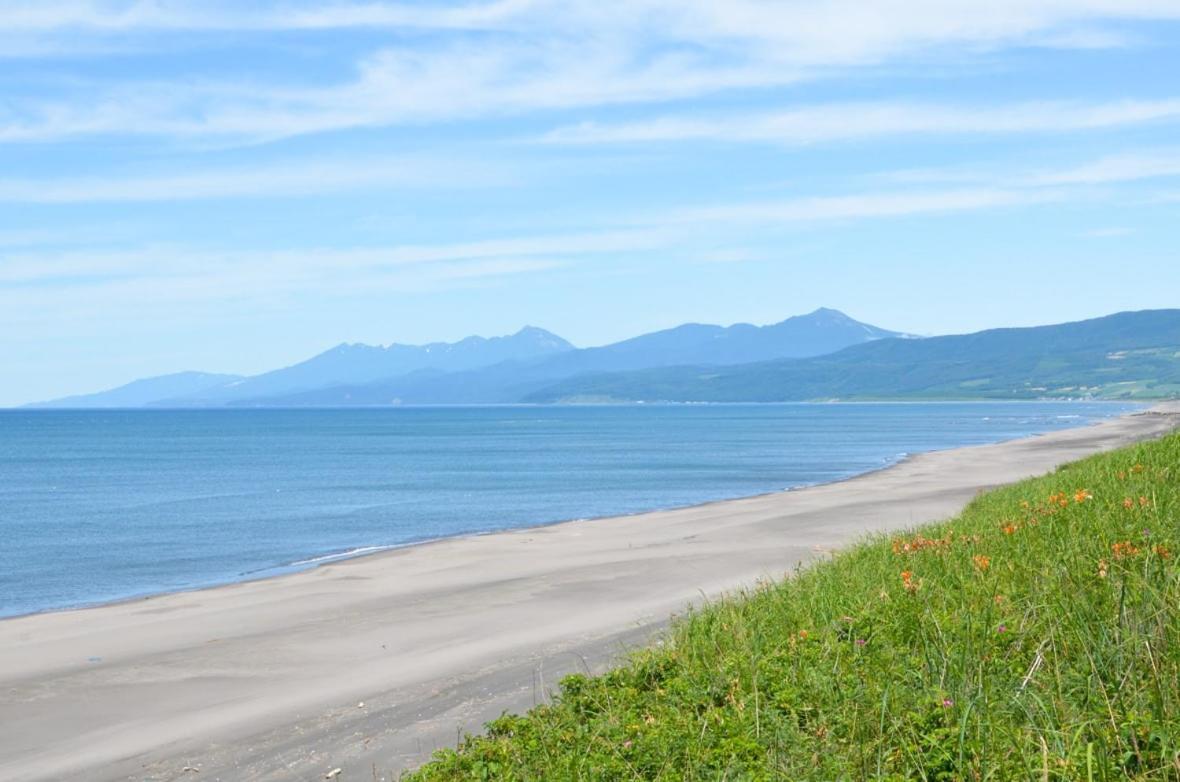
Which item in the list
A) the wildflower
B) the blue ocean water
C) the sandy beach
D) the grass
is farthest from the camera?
the blue ocean water

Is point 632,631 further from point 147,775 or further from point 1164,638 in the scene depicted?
point 1164,638

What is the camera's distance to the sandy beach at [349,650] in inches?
511

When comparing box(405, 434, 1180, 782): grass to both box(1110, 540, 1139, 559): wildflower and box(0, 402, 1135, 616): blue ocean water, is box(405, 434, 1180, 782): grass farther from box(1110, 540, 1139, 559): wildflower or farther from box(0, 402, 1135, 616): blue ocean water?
box(0, 402, 1135, 616): blue ocean water

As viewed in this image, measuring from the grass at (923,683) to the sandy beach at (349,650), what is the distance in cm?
331

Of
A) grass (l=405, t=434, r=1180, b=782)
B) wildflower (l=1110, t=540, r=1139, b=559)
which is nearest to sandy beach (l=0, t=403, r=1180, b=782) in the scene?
grass (l=405, t=434, r=1180, b=782)

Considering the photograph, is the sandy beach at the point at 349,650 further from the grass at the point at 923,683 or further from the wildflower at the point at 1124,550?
the wildflower at the point at 1124,550

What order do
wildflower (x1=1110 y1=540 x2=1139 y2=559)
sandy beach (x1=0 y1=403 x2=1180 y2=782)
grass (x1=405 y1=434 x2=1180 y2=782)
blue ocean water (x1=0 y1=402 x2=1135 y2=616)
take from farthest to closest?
blue ocean water (x1=0 y1=402 x2=1135 y2=616) < sandy beach (x1=0 y1=403 x2=1180 y2=782) < wildflower (x1=1110 y1=540 x2=1139 y2=559) < grass (x1=405 y1=434 x2=1180 y2=782)

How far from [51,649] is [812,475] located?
169 feet

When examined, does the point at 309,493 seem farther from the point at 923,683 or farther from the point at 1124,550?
the point at 923,683

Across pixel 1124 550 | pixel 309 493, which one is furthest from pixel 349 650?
pixel 309 493

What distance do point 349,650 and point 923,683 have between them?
1432 centimetres

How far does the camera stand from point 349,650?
19391 millimetres

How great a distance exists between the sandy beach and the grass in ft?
10.9

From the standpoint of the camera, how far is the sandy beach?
42.6 feet
